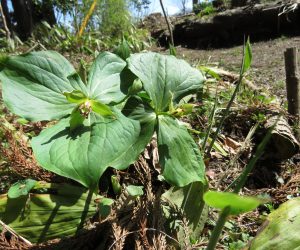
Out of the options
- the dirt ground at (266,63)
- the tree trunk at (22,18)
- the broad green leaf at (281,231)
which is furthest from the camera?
the tree trunk at (22,18)

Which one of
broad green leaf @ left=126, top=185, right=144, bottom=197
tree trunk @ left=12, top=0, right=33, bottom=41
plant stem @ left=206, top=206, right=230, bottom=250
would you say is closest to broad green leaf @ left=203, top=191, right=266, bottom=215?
plant stem @ left=206, top=206, right=230, bottom=250

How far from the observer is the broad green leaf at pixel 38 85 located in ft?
3.02

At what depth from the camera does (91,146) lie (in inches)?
31.9

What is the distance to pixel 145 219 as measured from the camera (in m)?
0.83

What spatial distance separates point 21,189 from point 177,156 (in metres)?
0.40

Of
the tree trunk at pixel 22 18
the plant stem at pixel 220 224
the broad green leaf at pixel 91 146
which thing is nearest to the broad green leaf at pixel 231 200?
the plant stem at pixel 220 224

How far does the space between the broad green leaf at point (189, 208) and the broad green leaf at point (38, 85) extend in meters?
0.36

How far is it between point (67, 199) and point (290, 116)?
94 cm

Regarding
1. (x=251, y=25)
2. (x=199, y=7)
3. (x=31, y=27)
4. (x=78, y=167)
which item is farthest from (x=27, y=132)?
(x=199, y=7)

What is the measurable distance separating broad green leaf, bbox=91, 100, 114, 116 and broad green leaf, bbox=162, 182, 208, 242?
0.88 ft

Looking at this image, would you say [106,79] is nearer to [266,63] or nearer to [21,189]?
[21,189]

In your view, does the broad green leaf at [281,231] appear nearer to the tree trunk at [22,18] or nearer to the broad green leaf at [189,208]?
the broad green leaf at [189,208]

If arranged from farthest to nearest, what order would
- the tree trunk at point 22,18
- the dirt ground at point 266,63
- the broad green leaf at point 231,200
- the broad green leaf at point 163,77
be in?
1. the tree trunk at point 22,18
2. the dirt ground at point 266,63
3. the broad green leaf at point 163,77
4. the broad green leaf at point 231,200

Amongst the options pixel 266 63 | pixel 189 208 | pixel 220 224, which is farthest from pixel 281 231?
pixel 266 63
